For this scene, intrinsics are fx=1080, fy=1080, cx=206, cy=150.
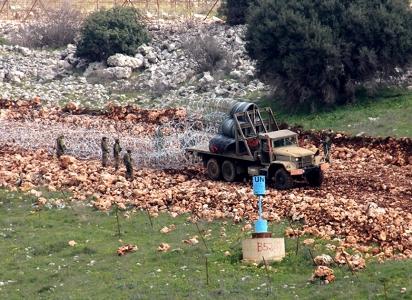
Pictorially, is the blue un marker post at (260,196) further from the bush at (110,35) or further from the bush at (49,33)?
the bush at (49,33)

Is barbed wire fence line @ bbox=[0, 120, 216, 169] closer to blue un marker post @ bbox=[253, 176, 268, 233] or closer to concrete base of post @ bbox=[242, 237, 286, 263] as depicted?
blue un marker post @ bbox=[253, 176, 268, 233]

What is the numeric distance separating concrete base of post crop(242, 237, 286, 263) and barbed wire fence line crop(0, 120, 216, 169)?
1153cm

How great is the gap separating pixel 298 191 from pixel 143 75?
2307 cm

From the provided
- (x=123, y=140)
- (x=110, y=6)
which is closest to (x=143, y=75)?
(x=123, y=140)

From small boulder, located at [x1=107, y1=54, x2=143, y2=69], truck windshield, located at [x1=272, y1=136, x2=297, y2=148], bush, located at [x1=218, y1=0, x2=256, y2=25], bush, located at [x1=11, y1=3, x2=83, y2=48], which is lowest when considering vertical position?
truck windshield, located at [x1=272, y1=136, x2=297, y2=148]

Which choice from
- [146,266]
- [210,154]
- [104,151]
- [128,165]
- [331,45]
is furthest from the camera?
[331,45]

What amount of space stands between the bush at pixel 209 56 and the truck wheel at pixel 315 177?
19749mm

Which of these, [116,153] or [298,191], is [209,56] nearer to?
[116,153]

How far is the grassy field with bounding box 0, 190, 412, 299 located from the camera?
21.1 m

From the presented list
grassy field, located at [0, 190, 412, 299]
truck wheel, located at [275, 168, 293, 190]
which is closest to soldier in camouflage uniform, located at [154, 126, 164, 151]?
truck wheel, located at [275, 168, 293, 190]

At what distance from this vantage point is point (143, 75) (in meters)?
51.9

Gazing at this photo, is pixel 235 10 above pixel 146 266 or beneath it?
above

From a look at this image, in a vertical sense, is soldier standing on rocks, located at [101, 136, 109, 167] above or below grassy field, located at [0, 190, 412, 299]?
above

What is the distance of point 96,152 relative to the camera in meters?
37.0
